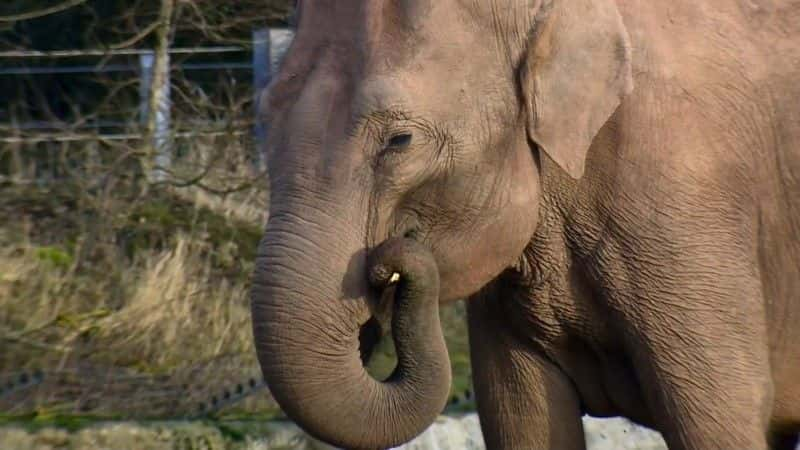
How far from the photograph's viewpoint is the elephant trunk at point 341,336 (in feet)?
13.6

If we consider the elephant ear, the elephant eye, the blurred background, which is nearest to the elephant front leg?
the elephant ear

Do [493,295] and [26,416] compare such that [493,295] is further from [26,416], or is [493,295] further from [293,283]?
[26,416]

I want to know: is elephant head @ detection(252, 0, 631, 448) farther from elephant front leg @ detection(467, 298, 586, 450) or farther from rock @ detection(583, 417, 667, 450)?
rock @ detection(583, 417, 667, 450)

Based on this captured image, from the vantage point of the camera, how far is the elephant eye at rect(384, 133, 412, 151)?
428 cm

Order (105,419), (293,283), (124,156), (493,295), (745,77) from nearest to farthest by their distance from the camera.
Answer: (293,283)
(745,77)
(493,295)
(105,419)
(124,156)

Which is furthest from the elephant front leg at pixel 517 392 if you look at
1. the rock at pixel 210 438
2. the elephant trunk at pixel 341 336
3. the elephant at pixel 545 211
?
the rock at pixel 210 438

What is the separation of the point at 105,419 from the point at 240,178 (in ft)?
9.04

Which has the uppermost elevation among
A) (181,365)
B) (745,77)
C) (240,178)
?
(745,77)

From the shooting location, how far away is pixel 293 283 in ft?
13.5

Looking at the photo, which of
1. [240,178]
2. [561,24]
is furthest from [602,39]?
[240,178]

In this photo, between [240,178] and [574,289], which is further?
[240,178]

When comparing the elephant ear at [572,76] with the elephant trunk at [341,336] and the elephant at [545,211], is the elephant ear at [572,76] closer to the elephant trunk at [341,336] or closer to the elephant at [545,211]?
the elephant at [545,211]

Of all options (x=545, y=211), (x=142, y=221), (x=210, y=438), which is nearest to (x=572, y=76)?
(x=545, y=211)

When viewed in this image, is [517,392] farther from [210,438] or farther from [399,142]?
[210,438]
